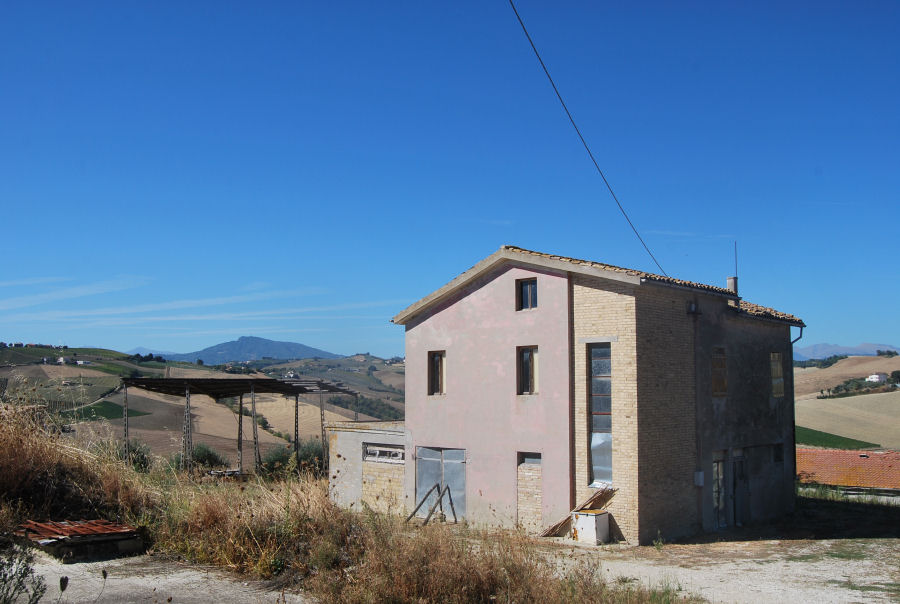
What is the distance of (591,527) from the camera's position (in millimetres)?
16172

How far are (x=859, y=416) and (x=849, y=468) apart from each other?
39.2 m

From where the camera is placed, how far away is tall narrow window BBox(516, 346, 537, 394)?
18.8 meters

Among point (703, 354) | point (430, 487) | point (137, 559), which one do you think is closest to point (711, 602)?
point (137, 559)

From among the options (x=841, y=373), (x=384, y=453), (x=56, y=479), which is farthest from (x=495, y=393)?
(x=841, y=373)

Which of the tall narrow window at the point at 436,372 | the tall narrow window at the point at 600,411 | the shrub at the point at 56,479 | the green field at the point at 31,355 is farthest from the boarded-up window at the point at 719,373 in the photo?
the green field at the point at 31,355

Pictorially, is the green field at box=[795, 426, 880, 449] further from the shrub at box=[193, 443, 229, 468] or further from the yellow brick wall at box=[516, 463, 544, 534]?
the shrub at box=[193, 443, 229, 468]

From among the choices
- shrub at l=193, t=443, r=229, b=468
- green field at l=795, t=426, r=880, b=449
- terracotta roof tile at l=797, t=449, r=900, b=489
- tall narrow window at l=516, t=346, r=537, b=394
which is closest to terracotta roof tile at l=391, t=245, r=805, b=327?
tall narrow window at l=516, t=346, r=537, b=394

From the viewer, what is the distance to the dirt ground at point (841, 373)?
320 ft

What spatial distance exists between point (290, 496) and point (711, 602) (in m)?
6.07

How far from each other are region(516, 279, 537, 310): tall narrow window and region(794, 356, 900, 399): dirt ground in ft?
268

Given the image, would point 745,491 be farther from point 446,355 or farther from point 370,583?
point 370,583

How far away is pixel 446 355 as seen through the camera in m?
20.6

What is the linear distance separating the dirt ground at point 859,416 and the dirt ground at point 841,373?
22.1 m

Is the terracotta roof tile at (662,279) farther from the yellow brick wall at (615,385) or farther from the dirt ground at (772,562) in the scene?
the dirt ground at (772,562)
